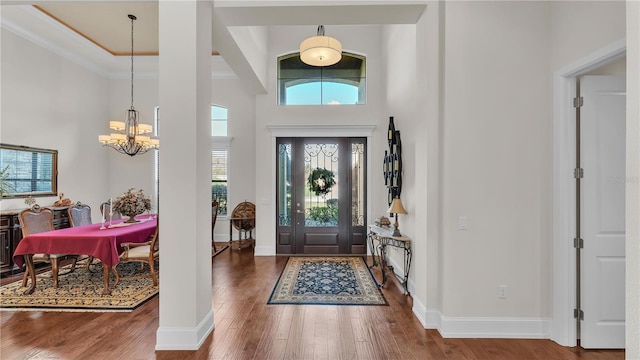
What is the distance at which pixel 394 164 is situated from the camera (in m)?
4.82

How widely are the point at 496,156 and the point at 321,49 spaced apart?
250 centimetres

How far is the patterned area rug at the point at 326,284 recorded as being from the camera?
3672 mm

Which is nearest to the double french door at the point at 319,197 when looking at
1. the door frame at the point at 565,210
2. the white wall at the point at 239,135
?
the white wall at the point at 239,135

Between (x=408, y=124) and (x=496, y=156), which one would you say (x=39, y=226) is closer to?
(x=408, y=124)

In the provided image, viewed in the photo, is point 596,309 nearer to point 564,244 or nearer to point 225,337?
point 564,244

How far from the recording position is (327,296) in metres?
3.78

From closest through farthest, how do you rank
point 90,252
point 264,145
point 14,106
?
1. point 90,252
2. point 14,106
3. point 264,145


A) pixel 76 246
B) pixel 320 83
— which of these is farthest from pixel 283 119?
pixel 76 246

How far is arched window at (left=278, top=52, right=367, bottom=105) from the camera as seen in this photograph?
20.4 feet

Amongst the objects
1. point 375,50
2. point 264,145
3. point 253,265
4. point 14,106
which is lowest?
point 253,265

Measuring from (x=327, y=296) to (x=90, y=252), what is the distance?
119 inches

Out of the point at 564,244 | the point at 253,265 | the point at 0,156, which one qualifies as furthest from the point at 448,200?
the point at 0,156

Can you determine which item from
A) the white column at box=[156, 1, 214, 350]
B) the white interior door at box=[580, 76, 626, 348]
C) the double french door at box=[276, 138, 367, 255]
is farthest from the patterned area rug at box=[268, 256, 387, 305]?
the white interior door at box=[580, 76, 626, 348]

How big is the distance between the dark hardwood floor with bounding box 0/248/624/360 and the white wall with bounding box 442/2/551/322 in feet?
1.24
